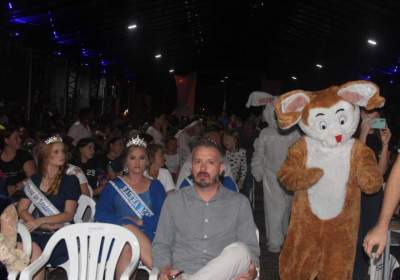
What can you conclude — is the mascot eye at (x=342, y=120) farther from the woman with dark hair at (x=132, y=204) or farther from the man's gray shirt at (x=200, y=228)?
the woman with dark hair at (x=132, y=204)

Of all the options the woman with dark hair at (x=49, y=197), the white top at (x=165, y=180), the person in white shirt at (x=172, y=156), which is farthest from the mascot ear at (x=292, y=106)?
the person in white shirt at (x=172, y=156)

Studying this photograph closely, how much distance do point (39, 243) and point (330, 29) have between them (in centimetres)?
1876

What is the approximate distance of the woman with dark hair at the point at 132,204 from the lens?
4684 mm

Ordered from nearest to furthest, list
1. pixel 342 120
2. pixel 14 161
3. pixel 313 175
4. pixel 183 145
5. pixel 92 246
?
1. pixel 92 246
2. pixel 313 175
3. pixel 342 120
4. pixel 14 161
5. pixel 183 145

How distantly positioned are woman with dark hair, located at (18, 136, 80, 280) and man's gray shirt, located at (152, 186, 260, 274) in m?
1.24

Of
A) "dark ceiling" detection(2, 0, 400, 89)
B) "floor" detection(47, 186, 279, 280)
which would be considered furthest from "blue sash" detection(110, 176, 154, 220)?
"dark ceiling" detection(2, 0, 400, 89)

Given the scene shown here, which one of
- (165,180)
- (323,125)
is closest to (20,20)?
(165,180)

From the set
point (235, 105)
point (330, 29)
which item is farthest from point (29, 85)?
point (235, 105)

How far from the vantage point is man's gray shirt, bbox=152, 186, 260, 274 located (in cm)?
376

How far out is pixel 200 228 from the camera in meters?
3.78

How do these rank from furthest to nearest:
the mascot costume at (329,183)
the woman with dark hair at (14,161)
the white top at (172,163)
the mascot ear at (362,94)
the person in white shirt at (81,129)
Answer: the person in white shirt at (81,129) → the white top at (172,163) → the woman with dark hair at (14,161) → the mascot ear at (362,94) → the mascot costume at (329,183)

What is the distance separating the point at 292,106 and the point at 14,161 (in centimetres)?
313

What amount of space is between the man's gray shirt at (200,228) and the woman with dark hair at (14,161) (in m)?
2.90

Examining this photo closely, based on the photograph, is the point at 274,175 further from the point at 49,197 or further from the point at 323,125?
the point at 49,197
